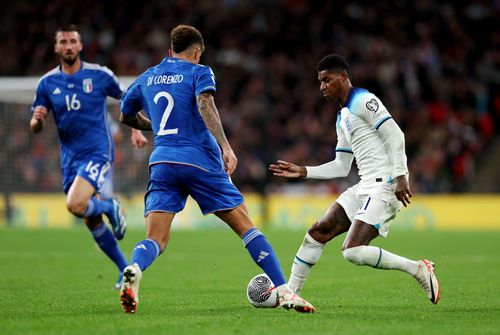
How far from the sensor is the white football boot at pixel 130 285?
7367 mm

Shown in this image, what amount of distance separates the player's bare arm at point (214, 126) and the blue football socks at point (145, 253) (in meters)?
0.88

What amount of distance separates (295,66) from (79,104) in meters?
17.3

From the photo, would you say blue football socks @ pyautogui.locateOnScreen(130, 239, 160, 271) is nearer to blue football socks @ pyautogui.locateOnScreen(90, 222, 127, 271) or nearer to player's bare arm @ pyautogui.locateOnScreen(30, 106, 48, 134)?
player's bare arm @ pyautogui.locateOnScreen(30, 106, 48, 134)

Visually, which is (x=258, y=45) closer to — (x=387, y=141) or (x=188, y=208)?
(x=188, y=208)

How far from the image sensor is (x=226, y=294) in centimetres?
963

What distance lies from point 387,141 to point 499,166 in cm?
1685

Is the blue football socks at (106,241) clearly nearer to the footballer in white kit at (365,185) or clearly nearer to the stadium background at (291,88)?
the footballer in white kit at (365,185)

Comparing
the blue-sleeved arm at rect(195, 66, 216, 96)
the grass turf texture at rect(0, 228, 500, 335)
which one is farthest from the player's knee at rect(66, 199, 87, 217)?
the blue-sleeved arm at rect(195, 66, 216, 96)

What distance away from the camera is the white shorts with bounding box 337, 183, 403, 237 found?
8.32m

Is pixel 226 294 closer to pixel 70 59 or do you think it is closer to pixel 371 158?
pixel 371 158

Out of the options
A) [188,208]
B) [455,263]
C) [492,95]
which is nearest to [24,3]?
[188,208]

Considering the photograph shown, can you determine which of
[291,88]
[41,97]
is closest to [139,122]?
[41,97]

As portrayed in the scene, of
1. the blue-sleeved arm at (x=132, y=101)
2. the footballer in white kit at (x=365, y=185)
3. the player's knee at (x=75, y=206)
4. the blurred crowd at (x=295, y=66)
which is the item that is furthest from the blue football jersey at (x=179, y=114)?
the blurred crowd at (x=295, y=66)

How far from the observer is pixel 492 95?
25.7 metres
